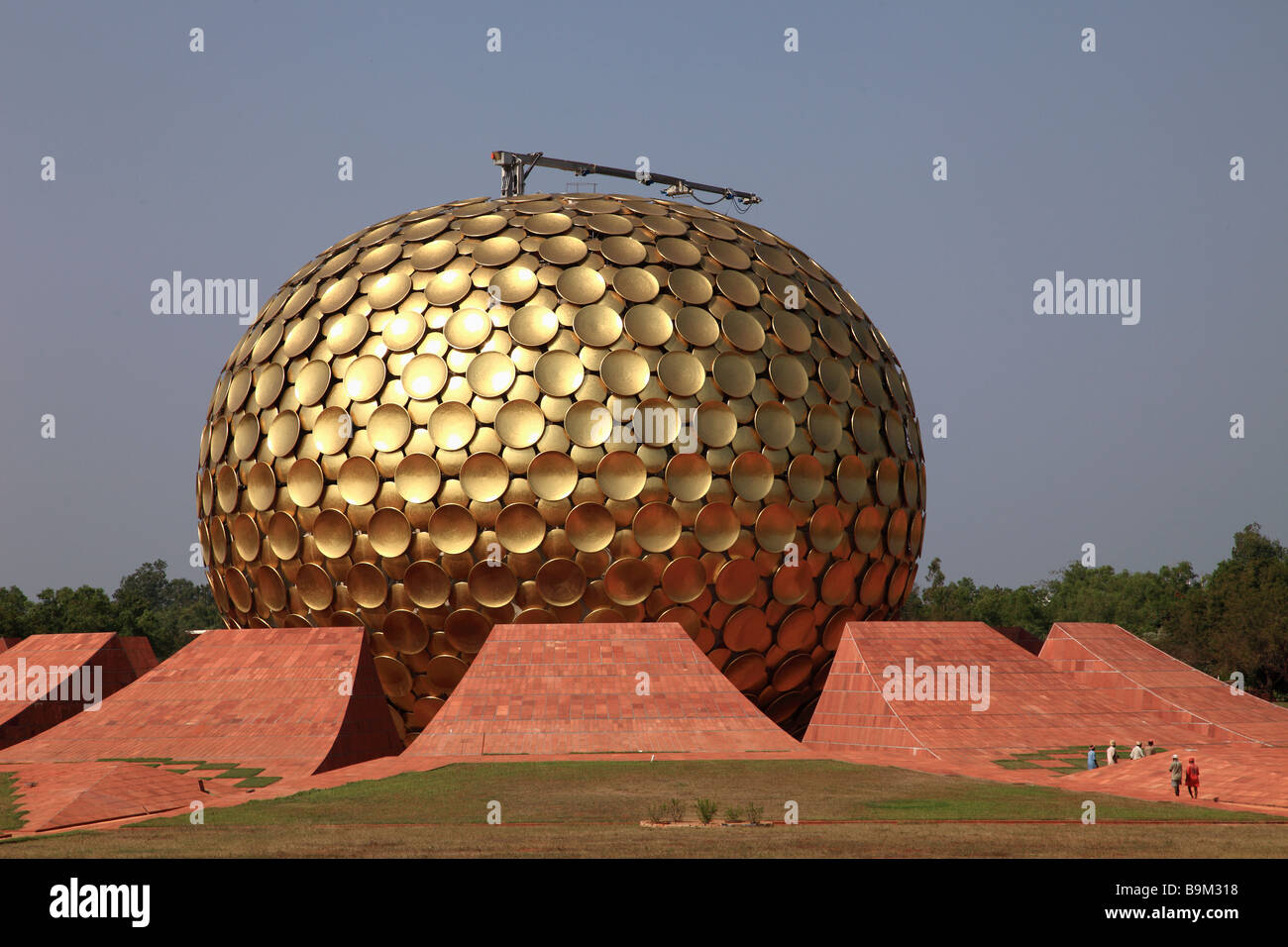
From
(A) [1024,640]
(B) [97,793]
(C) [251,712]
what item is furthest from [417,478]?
(A) [1024,640]

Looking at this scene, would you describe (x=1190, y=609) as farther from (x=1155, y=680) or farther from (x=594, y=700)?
(x=594, y=700)

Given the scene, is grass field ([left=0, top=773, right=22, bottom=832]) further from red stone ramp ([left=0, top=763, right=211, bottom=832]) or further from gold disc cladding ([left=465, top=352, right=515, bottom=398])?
gold disc cladding ([left=465, top=352, right=515, bottom=398])

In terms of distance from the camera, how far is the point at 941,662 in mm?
23422

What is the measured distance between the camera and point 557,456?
74.5 ft

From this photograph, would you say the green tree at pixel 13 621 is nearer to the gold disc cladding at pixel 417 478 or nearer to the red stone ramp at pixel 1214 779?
the gold disc cladding at pixel 417 478

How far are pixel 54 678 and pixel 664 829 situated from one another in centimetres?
1687

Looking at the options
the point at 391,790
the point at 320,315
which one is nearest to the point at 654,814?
the point at 391,790

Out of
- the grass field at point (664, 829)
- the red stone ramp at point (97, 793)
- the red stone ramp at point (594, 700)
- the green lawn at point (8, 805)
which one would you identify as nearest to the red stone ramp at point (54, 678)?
the green lawn at point (8, 805)

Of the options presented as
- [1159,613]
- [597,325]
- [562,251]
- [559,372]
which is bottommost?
[1159,613]

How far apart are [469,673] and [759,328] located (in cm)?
856

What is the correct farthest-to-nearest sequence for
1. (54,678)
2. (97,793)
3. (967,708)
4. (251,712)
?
(54,678), (967,708), (251,712), (97,793)

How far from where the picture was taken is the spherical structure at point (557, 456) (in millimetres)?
22844

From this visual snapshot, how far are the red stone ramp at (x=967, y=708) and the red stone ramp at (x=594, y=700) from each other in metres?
1.87

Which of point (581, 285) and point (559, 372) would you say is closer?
point (559, 372)
